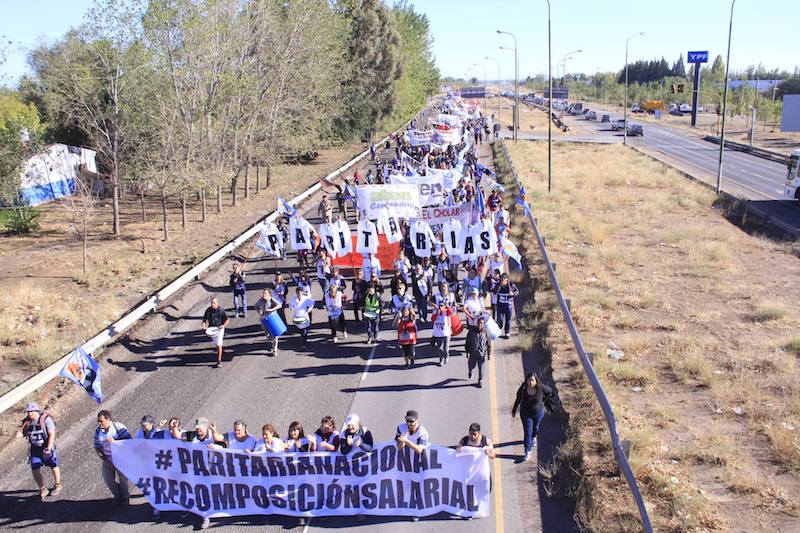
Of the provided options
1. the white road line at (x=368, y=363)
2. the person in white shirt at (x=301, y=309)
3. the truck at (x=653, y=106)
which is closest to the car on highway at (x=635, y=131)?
the truck at (x=653, y=106)

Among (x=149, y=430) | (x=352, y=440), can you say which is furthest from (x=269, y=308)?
(x=352, y=440)

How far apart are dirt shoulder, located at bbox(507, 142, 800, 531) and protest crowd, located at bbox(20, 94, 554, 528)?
171 cm

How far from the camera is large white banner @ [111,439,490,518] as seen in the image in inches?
358

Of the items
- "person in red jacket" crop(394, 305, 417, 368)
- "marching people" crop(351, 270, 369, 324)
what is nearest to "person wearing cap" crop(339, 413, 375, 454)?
"person in red jacket" crop(394, 305, 417, 368)

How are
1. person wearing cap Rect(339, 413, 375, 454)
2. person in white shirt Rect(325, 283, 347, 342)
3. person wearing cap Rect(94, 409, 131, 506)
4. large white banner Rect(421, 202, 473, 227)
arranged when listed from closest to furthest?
1. person wearing cap Rect(339, 413, 375, 454)
2. person wearing cap Rect(94, 409, 131, 506)
3. person in white shirt Rect(325, 283, 347, 342)
4. large white banner Rect(421, 202, 473, 227)

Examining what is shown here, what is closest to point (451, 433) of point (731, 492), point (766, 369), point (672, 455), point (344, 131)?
point (672, 455)

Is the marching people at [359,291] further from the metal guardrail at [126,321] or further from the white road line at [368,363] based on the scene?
the metal guardrail at [126,321]

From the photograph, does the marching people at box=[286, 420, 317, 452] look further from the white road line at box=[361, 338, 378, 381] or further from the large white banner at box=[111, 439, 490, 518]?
the white road line at box=[361, 338, 378, 381]

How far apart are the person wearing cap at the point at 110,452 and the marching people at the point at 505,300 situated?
8573mm

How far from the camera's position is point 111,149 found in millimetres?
28828

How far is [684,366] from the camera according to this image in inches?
544

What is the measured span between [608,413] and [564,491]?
1.39m

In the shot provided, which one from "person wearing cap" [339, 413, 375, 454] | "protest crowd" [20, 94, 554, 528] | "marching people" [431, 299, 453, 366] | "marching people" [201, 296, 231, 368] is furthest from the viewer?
"marching people" [201, 296, 231, 368]

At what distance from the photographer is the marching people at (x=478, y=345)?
12.7m
